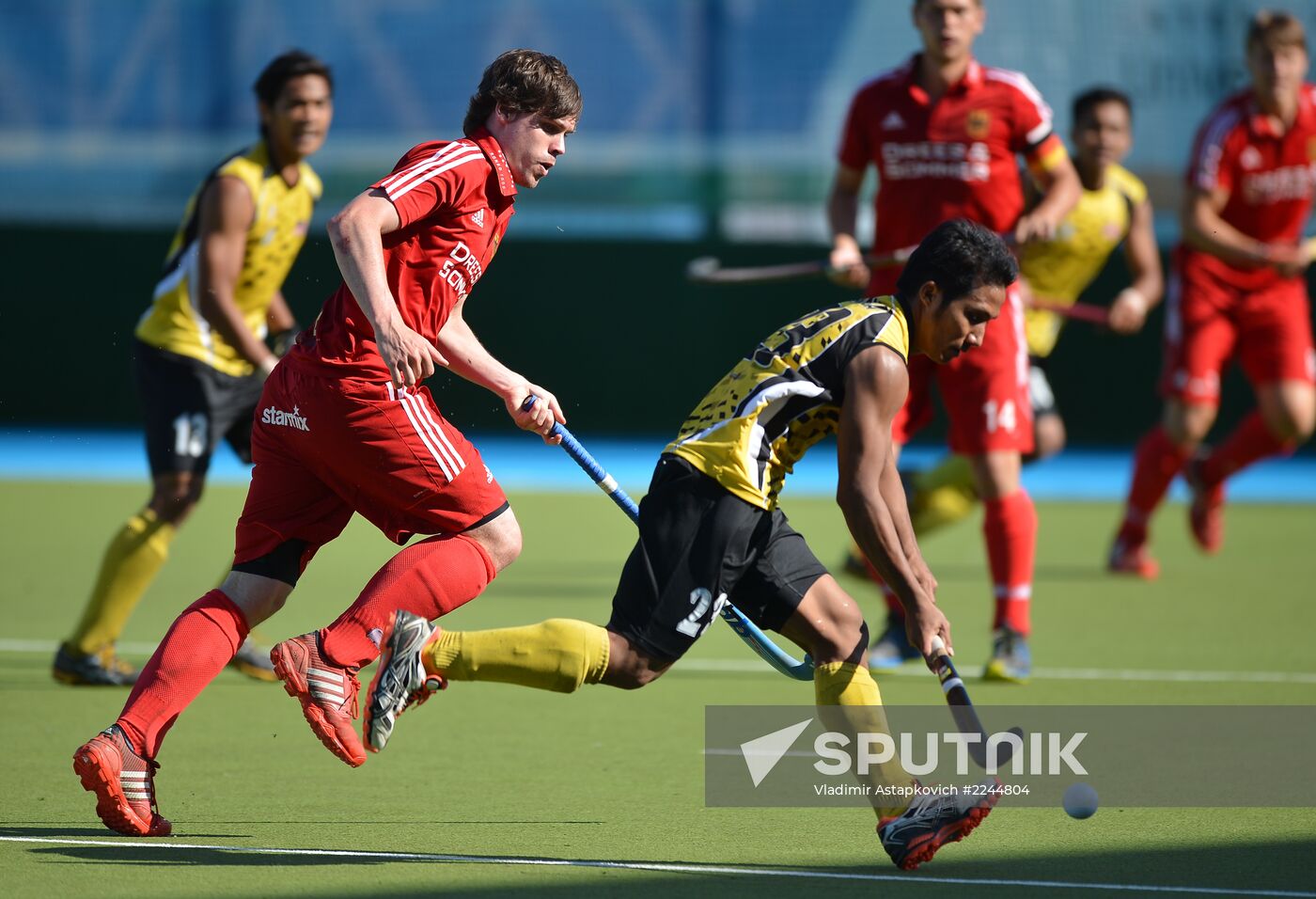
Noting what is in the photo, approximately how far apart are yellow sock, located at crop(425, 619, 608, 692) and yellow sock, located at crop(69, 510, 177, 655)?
2209mm

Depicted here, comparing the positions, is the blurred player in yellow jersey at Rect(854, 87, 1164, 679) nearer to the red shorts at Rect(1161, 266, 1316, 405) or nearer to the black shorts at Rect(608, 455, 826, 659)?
the red shorts at Rect(1161, 266, 1316, 405)

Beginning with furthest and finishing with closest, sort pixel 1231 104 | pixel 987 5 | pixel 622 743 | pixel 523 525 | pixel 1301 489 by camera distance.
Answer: pixel 987 5 < pixel 1301 489 < pixel 523 525 < pixel 1231 104 < pixel 622 743

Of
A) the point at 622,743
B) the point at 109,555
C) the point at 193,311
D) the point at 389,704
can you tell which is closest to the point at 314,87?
the point at 193,311

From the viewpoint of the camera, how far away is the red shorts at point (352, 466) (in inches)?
157

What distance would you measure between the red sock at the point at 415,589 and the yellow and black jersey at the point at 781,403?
1.69 feet

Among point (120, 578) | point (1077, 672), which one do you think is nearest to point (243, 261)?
point (120, 578)

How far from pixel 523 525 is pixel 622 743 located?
215 inches

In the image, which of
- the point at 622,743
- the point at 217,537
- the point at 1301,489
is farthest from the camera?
the point at 1301,489

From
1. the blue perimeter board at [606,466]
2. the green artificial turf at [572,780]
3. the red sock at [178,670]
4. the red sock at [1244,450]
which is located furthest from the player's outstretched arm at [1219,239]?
the red sock at [178,670]

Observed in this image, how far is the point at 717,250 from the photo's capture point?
14883 mm

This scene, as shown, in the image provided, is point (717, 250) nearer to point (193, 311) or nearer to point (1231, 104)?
point (1231, 104)

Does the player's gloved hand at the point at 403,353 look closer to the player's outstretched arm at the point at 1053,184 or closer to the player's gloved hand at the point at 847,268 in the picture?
the player's gloved hand at the point at 847,268

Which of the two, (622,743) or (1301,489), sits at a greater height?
(622,743)

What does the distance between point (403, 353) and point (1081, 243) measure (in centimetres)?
574
